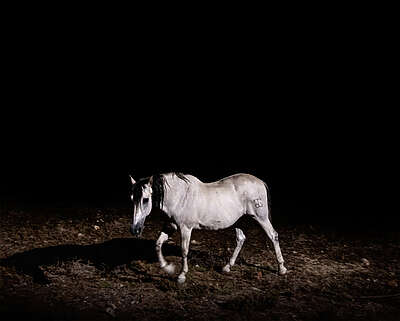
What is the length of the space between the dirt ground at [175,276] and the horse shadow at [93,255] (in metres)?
0.01

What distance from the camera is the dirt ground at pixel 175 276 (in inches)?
216

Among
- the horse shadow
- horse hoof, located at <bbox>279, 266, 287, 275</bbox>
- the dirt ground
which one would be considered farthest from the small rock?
the horse shadow

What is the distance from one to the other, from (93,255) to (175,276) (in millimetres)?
1489

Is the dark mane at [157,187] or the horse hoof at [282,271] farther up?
the dark mane at [157,187]

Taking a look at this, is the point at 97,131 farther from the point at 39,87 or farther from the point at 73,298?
the point at 73,298

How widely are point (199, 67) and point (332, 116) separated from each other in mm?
5748

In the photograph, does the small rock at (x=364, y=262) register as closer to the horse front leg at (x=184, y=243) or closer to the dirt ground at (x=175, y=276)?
→ the dirt ground at (x=175, y=276)

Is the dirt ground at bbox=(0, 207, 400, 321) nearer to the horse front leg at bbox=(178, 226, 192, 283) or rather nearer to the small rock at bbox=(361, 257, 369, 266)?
the small rock at bbox=(361, 257, 369, 266)

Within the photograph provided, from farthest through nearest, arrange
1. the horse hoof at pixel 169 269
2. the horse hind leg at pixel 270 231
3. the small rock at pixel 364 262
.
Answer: the small rock at pixel 364 262 → the horse hind leg at pixel 270 231 → the horse hoof at pixel 169 269

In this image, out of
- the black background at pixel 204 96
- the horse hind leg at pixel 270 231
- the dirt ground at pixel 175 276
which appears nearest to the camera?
the dirt ground at pixel 175 276

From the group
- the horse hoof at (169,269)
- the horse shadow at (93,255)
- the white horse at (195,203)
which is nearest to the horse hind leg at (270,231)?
the white horse at (195,203)

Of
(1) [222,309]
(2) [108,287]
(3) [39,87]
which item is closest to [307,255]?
(1) [222,309]

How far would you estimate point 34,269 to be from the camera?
6.36 m

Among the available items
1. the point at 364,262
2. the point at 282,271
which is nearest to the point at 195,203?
the point at 282,271
